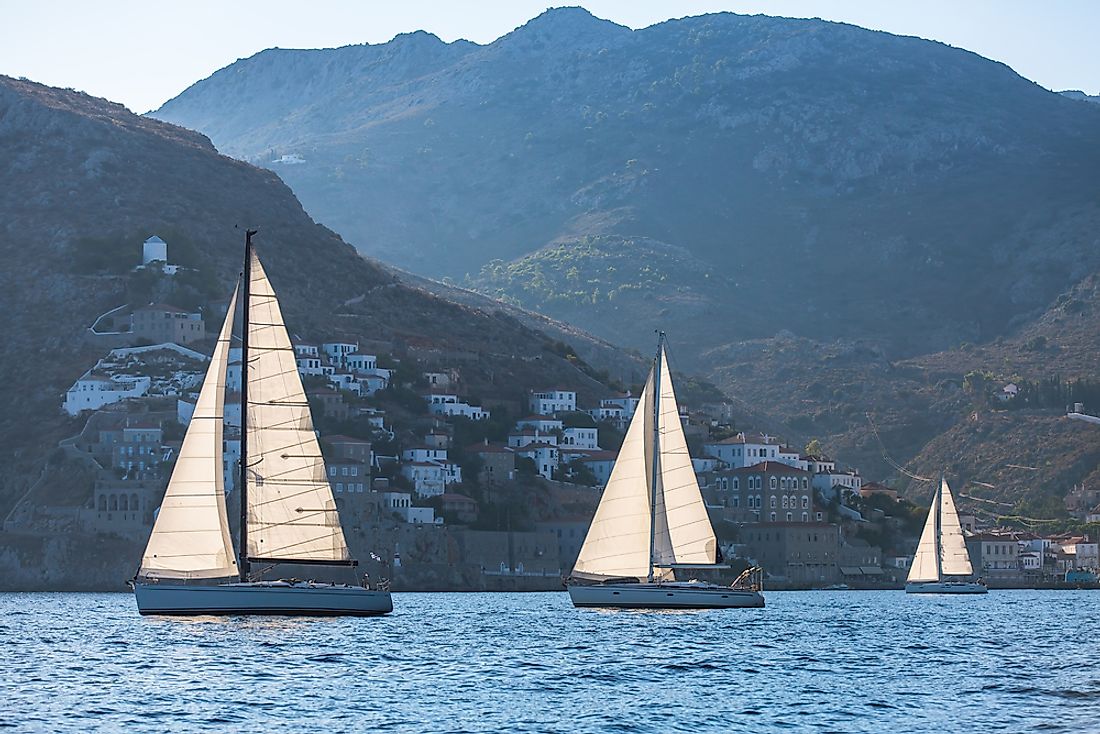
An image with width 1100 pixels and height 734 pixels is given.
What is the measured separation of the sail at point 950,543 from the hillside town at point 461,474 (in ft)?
38.2

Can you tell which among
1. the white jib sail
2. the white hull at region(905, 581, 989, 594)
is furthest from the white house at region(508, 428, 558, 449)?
the white hull at region(905, 581, 989, 594)

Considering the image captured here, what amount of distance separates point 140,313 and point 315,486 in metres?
93.1

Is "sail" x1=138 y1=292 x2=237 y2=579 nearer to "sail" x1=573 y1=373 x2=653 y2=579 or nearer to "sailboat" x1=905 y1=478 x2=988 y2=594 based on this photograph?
"sail" x1=573 y1=373 x2=653 y2=579

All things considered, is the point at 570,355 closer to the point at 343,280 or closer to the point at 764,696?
the point at 343,280

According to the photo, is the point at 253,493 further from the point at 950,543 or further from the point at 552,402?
the point at 552,402

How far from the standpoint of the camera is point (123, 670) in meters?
47.4

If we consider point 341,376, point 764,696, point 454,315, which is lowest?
point 764,696

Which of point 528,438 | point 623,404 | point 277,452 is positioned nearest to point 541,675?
point 277,452

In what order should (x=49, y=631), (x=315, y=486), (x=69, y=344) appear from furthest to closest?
(x=69, y=344), (x=49, y=631), (x=315, y=486)

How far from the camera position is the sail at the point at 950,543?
412ft

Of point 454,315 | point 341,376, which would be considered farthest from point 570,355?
point 341,376

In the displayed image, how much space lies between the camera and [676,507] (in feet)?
244

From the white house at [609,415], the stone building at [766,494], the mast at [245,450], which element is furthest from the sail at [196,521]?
the white house at [609,415]

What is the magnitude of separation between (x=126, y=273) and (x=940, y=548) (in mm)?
72422
